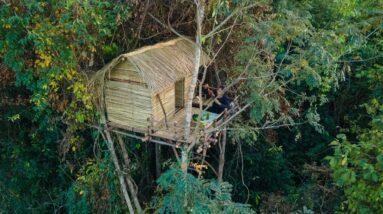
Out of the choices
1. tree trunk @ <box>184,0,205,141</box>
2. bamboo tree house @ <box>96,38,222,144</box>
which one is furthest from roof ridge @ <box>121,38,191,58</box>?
tree trunk @ <box>184,0,205,141</box>

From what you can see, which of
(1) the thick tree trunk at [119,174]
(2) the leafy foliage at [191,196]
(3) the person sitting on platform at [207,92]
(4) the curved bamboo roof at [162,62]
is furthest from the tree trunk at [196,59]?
(1) the thick tree trunk at [119,174]

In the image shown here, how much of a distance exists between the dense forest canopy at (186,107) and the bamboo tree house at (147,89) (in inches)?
8.7

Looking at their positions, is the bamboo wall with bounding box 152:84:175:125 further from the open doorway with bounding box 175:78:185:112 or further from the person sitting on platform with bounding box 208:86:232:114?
the person sitting on platform with bounding box 208:86:232:114

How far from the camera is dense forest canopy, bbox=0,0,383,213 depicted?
356 centimetres

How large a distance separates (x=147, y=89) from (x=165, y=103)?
14.0 inches

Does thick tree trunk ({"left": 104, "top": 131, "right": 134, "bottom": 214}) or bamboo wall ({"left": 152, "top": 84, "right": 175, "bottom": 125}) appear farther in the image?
thick tree trunk ({"left": 104, "top": 131, "right": 134, "bottom": 214})

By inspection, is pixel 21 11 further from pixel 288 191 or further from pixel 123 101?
pixel 288 191

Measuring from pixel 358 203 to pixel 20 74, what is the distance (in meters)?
3.67

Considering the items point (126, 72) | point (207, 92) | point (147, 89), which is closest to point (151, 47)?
point (126, 72)

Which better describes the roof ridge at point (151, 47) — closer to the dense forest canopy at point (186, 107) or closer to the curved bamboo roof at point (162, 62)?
the curved bamboo roof at point (162, 62)

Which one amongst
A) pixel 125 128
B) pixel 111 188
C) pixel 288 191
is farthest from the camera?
pixel 288 191

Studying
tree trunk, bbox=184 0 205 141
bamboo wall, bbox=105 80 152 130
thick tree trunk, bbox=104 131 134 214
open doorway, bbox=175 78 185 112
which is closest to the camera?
tree trunk, bbox=184 0 205 141

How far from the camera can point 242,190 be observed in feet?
19.6

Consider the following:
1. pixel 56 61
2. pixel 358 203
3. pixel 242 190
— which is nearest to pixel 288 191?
pixel 242 190
